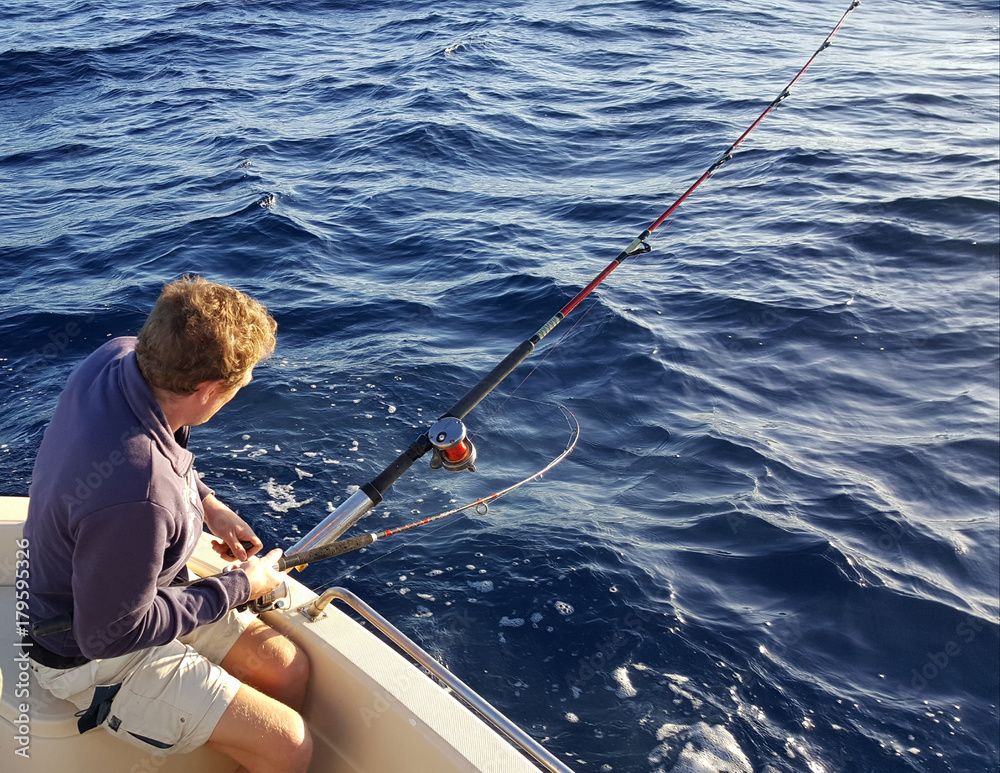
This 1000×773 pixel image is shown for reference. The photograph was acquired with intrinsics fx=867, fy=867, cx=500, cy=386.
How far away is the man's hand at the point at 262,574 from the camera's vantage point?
2264mm

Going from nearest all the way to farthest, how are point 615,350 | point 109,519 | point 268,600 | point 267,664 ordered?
point 109,519
point 267,664
point 268,600
point 615,350

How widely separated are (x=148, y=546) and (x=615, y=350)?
4150 millimetres

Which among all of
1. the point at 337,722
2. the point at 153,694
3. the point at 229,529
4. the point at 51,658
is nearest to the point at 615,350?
the point at 229,529

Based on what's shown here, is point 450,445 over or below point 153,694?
over

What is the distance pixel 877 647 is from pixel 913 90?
942 centimetres

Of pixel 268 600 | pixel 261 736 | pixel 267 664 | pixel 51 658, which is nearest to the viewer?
pixel 51 658

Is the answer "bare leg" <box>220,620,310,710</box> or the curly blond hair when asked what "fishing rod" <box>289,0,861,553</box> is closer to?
"bare leg" <box>220,620,310,710</box>

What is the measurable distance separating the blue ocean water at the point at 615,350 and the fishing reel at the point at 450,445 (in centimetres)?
113

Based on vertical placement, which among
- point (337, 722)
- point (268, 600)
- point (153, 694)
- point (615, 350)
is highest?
point (153, 694)

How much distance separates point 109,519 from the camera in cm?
180

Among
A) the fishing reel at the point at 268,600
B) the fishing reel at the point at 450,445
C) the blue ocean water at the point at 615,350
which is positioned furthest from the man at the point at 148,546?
the blue ocean water at the point at 615,350

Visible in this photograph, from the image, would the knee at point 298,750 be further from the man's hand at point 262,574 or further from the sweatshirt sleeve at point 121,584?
the sweatshirt sleeve at point 121,584

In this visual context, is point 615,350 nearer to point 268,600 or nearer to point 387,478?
point 387,478

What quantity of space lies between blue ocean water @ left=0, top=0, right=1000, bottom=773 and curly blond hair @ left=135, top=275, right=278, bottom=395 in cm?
192
